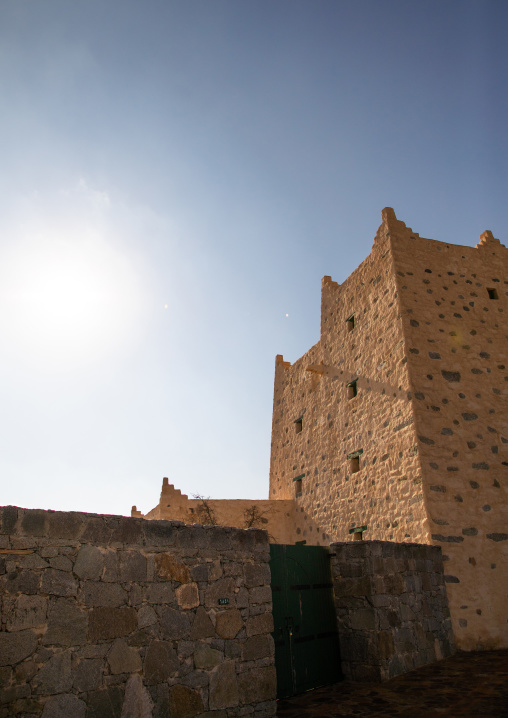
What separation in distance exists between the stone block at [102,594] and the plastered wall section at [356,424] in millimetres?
6073

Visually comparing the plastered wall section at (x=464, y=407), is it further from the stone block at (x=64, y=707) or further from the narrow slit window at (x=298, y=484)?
the stone block at (x=64, y=707)

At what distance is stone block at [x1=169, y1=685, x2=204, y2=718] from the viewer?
173 inches

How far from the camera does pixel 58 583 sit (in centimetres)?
407

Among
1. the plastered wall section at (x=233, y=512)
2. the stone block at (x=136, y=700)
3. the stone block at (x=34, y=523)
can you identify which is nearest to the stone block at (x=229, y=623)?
the stone block at (x=136, y=700)

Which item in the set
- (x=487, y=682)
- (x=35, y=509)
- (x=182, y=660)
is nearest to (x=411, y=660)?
(x=487, y=682)

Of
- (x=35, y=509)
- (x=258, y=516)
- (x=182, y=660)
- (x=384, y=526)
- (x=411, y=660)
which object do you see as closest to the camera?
(x=35, y=509)

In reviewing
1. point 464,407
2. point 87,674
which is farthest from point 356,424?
point 87,674

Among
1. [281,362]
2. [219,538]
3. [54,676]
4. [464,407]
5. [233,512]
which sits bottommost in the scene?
[54,676]

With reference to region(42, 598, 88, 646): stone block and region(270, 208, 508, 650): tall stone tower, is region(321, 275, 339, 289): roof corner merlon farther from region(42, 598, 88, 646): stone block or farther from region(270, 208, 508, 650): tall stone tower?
region(42, 598, 88, 646): stone block

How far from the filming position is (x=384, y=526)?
9.91 m

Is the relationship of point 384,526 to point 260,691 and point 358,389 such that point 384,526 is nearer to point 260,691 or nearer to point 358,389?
point 358,389

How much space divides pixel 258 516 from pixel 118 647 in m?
10.5

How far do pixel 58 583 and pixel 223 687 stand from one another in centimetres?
203

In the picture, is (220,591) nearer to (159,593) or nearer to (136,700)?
(159,593)
